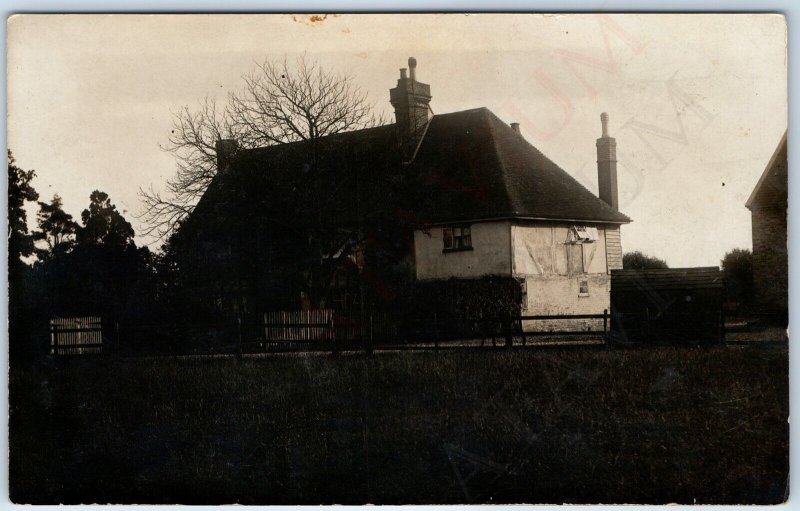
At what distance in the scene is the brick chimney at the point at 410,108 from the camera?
962 cm

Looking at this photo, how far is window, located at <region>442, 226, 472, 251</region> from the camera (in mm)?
16328

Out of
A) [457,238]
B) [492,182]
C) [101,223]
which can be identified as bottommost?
[101,223]

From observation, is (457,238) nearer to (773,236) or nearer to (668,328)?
(668,328)

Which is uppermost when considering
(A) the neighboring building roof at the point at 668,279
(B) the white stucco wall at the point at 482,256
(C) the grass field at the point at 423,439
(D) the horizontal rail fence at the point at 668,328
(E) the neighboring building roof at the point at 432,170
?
(E) the neighboring building roof at the point at 432,170

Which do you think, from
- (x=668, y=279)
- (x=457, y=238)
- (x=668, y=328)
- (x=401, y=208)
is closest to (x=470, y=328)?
(x=401, y=208)

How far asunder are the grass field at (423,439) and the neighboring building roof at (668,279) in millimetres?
2143

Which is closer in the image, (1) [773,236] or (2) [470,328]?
(1) [773,236]

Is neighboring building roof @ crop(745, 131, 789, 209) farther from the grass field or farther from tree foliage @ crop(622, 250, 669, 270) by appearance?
tree foliage @ crop(622, 250, 669, 270)

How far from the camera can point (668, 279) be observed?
12.2m

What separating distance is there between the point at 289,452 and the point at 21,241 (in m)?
4.28

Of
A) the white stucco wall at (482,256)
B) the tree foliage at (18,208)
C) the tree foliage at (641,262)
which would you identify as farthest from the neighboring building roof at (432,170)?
the tree foliage at (18,208)

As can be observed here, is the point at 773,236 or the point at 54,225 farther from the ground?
the point at 54,225

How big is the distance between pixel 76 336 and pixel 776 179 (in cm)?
1022

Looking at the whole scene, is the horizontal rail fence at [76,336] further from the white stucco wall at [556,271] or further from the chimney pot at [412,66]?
the white stucco wall at [556,271]
